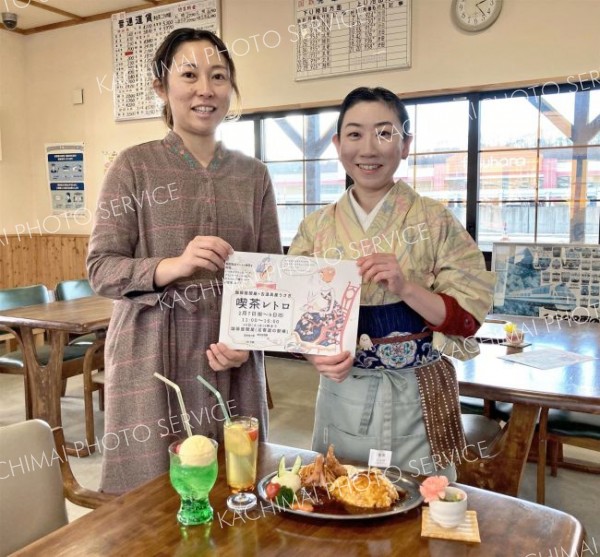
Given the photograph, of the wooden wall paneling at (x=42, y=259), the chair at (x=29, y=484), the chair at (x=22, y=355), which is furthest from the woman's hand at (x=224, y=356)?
the wooden wall paneling at (x=42, y=259)

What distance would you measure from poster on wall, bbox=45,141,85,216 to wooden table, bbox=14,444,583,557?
5.77m

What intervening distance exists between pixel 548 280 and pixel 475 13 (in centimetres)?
194

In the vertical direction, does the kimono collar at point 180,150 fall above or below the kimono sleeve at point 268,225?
above

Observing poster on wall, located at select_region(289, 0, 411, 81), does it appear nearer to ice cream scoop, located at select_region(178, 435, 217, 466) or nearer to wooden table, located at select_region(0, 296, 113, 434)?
wooden table, located at select_region(0, 296, 113, 434)

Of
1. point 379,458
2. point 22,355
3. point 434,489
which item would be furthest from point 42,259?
point 434,489

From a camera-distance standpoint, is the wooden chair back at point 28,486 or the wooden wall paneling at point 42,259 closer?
the wooden chair back at point 28,486

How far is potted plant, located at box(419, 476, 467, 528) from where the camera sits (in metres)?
0.99

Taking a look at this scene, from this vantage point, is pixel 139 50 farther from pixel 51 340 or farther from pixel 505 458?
pixel 505 458

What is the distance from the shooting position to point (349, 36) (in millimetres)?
4746

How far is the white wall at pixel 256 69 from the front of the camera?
13.4ft

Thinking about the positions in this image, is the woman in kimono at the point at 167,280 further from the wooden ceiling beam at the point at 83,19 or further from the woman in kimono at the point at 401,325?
the wooden ceiling beam at the point at 83,19

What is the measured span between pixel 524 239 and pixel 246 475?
3.75 m

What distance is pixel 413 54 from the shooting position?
4535 mm

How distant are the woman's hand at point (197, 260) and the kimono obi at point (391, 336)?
352 mm
